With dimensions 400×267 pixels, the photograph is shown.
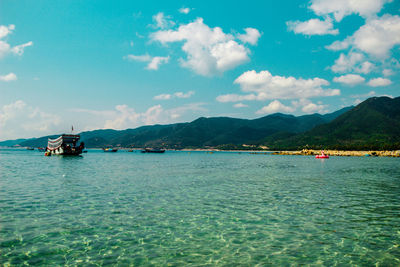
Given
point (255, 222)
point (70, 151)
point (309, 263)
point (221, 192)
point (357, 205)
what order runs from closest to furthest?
1. point (309, 263)
2. point (255, 222)
3. point (357, 205)
4. point (221, 192)
5. point (70, 151)

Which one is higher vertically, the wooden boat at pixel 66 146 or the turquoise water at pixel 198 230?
the wooden boat at pixel 66 146

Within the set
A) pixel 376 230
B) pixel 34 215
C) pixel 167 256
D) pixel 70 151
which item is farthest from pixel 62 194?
pixel 70 151

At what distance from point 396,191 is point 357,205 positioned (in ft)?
45.2

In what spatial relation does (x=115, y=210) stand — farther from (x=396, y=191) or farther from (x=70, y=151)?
(x=70, y=151)

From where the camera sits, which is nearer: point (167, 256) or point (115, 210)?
point (167, 256)

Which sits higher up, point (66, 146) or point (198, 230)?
point (66, 146)

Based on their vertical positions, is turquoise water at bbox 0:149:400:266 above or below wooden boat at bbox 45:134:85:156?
below

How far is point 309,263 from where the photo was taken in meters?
12.5

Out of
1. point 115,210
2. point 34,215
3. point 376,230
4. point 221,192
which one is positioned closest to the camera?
point 376,230

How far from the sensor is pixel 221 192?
1314 inches

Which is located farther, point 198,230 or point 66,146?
point 66,146

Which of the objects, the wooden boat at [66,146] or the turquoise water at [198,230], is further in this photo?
the wooden boat at [66,146]

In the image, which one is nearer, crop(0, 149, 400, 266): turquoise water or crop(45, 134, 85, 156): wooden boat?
crop(0, 149, 400, 266): turquoise water

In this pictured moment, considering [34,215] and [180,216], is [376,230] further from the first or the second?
[34,215]
